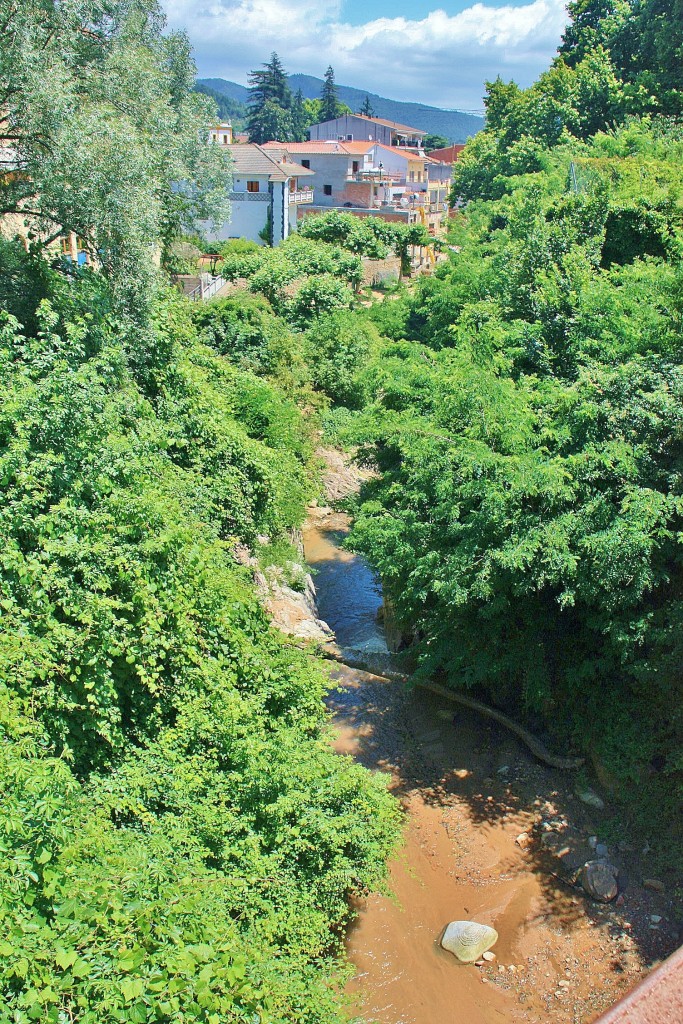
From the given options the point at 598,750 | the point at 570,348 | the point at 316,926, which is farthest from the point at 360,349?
the point at 316,926

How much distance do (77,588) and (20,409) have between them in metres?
2.48

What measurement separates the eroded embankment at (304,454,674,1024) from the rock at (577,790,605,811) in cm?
13

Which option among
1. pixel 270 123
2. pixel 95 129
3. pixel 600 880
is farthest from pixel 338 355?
pixel 270 123

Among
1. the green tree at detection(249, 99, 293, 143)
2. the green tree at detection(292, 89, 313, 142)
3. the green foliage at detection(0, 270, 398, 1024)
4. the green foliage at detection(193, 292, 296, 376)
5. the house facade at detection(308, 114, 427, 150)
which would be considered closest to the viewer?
the green foliage at detection(0, 270, 398, 1024)

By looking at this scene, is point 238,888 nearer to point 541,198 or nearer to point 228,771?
point 228,771

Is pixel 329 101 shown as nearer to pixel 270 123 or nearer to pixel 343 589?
pixel 270 123

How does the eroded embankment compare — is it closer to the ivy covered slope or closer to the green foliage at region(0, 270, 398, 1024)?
the ivy covered slope

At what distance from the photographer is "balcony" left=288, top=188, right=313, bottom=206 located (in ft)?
154

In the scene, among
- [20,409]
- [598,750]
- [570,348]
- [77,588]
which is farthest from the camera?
[570,348]

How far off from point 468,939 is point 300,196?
46.5m

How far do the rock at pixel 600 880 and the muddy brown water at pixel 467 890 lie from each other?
0.15m

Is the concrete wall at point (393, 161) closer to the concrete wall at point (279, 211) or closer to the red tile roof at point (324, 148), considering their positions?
the red tile roof at point (324, 148)

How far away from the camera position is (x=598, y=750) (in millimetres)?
11633

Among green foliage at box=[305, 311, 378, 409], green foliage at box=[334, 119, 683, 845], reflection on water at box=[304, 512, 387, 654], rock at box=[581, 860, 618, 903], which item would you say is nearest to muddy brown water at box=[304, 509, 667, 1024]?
rock at box=[581, 860, 618, 903]
